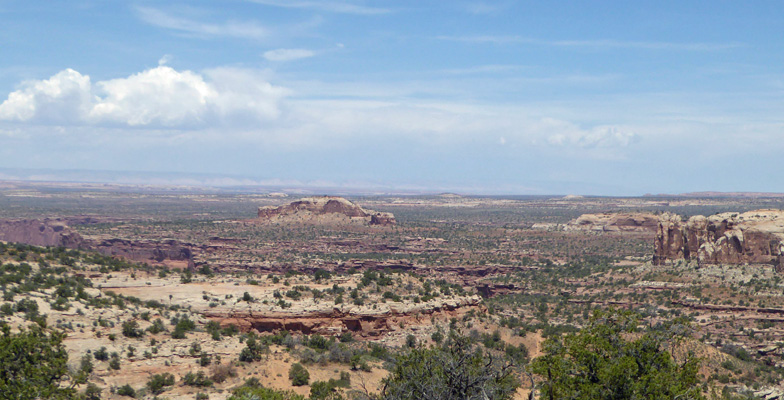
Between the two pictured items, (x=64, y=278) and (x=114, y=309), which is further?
(x=64, y=278)

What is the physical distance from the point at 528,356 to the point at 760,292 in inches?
906

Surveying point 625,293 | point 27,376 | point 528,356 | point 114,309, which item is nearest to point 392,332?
point 528,356

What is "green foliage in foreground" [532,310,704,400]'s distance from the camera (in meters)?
14.4

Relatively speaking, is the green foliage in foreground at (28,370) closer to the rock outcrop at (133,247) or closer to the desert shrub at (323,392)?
the desert shrub at (323,392)

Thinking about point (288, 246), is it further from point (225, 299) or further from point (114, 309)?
point (114, 309)

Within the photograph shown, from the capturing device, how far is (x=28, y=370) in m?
15.7

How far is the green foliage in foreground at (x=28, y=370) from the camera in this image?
15063 mm

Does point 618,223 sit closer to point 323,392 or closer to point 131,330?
point 323,392

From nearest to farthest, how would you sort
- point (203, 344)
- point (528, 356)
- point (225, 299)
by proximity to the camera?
point (203, 344) → point (528, 356) → point (225, 299)

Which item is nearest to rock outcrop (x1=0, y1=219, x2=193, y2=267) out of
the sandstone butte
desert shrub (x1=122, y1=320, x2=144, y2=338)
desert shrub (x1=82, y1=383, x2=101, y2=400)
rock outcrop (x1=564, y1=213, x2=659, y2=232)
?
the sandstone butte

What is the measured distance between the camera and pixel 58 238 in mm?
83312

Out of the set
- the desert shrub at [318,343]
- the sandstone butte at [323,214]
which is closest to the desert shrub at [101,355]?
the desert shrub at [318,343]

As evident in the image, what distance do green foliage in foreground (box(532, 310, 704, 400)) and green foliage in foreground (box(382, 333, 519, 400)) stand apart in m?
1.35

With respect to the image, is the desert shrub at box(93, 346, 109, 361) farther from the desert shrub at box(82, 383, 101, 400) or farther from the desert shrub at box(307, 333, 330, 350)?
the desert shrub at box(307, 333, 330, 350)
